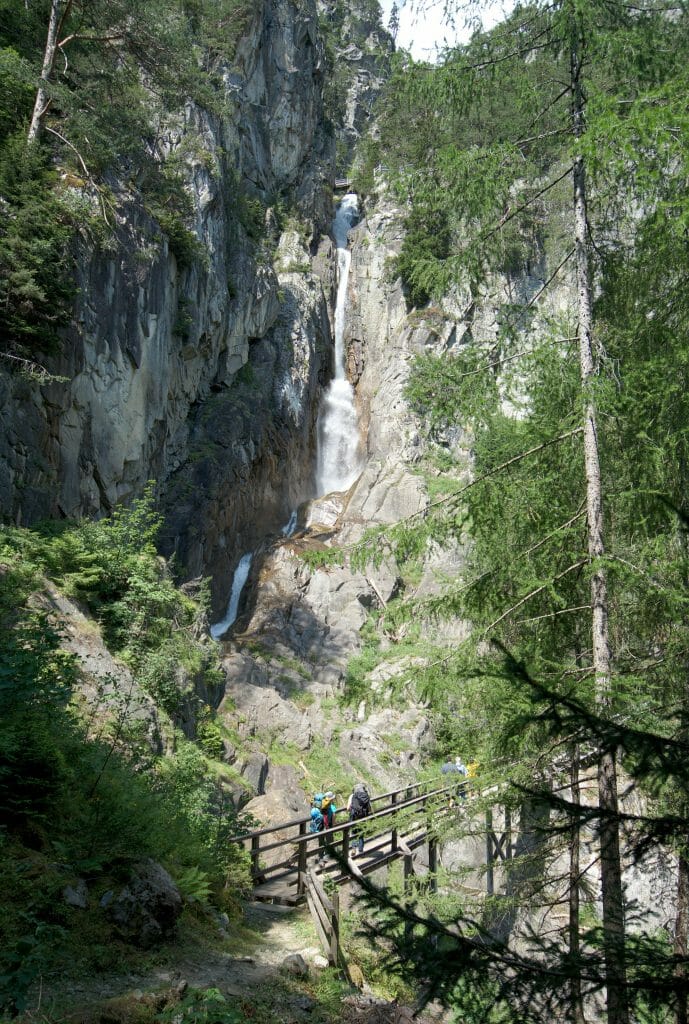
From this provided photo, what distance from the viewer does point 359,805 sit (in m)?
11.2

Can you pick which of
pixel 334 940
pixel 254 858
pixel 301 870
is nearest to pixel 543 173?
pixel 334 940

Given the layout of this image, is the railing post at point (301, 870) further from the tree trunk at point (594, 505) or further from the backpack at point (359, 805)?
the tree trunk at point (594, 505)

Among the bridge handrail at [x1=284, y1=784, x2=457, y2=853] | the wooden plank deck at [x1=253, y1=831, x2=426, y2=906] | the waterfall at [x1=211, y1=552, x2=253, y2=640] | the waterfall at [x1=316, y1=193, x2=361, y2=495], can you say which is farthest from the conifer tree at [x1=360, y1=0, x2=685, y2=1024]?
the waterfall at [x1=316, y1=193, x2=361, y2=495]

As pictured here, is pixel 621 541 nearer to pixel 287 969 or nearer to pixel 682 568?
pixel 682 568

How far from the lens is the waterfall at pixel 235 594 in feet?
77.5

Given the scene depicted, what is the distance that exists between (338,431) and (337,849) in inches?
1192

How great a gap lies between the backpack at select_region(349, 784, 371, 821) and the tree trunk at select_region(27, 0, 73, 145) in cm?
1309

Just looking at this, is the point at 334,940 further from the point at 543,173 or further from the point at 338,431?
the point at 338,431

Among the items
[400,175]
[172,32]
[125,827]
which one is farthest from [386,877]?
[172,32]

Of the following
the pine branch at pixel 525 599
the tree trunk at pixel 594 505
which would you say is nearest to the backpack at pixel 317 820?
the tree trunk at pixel 594 505

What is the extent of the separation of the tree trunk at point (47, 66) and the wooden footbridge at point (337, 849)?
12958 millimetres

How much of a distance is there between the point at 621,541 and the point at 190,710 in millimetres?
7845

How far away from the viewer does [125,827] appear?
554cm

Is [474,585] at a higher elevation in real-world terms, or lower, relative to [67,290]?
lower
